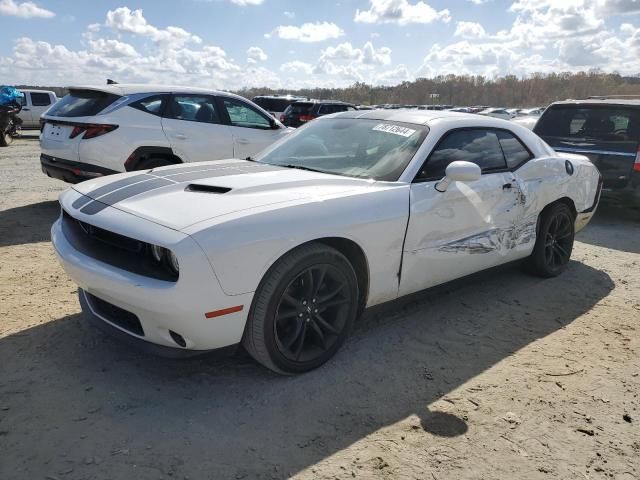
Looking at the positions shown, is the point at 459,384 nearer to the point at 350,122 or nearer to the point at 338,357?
the point at 338,357

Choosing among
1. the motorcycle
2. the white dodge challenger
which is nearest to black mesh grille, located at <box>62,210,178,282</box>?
the white dodge challenger

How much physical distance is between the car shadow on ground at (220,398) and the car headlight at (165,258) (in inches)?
20.7

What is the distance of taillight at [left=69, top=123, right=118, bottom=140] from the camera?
6270mm

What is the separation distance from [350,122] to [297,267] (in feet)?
5.75

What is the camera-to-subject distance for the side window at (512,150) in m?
4.37

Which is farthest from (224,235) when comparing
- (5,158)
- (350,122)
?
(5,158)

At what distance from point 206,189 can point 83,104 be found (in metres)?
4.38

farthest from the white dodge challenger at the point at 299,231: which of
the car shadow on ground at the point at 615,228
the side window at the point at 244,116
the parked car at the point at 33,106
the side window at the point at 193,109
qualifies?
the parked car at the point at 33,106

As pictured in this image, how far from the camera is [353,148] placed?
12.6 feet

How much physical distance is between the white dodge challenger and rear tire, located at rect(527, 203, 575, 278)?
0.35 meters

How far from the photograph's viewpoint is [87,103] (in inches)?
258

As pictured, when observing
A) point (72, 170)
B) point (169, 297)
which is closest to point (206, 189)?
point (169, 297)

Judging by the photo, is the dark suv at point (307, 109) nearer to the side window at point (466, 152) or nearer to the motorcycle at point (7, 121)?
the motorcycle at point (7, 121)

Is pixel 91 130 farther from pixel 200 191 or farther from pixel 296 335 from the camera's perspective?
pixel 296 335
